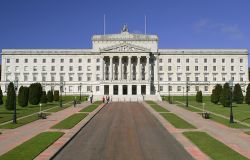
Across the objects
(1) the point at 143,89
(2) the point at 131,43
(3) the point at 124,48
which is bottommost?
(1) the point at 143,89

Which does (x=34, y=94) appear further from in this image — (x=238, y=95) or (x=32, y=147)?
(x=32, y=147)

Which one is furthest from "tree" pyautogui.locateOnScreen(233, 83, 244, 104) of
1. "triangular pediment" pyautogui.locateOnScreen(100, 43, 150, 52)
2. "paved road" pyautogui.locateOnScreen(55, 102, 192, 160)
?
"triangular pediment" pyautogui.locateOnScreen(100, 43, 150, 52)

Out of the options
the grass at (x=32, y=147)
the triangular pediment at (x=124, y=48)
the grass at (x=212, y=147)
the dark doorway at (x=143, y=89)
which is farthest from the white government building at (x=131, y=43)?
the grass at (x=32, y=147)

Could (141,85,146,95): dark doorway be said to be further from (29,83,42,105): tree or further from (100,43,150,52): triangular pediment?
(29,83,42,105): tree

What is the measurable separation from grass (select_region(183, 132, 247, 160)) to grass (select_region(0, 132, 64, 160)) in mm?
11491

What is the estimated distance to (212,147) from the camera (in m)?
26.2

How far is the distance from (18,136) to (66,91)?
107 m

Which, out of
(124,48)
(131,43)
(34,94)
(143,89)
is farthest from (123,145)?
(131,43)

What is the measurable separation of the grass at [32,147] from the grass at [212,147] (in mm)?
11491

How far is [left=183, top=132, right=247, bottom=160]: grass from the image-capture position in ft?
75.5

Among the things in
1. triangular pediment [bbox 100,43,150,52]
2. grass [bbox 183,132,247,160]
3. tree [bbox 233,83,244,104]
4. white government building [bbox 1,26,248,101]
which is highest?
triangular pediment [bbox 100,43,150,52]

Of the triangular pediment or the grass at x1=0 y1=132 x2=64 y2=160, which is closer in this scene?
the grass at x1=0 y1=132 x2=64 y2=160

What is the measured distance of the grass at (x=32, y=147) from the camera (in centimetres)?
2244

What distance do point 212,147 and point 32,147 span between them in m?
13.2
